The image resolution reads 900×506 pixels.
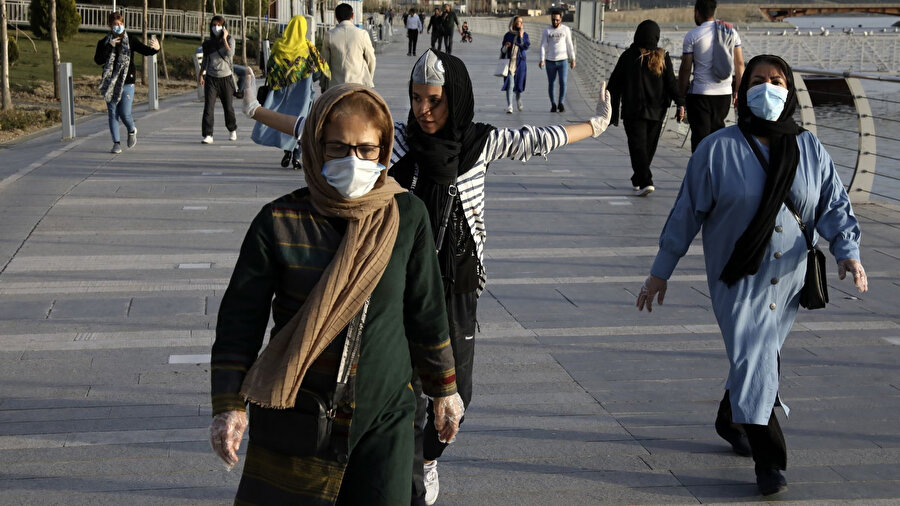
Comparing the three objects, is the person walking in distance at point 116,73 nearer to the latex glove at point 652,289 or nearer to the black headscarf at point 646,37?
the black headscarf at point 646,37

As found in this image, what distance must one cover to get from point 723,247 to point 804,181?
39 cm

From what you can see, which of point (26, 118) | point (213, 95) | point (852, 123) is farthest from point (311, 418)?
point (852, 123)

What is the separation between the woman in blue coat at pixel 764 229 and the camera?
436 centimetres

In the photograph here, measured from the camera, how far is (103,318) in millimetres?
6805

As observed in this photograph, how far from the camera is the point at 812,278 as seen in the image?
4.43 m

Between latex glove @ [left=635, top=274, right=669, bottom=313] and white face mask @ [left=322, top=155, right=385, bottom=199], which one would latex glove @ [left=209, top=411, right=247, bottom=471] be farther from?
latex glove @ [left=635, top=274, right=669, bottom=313]

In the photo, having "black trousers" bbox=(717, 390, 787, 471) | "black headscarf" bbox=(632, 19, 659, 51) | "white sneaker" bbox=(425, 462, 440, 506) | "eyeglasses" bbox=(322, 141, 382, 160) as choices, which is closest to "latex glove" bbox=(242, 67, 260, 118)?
"white sneaker" bbox=(425, 462, 440, 506)

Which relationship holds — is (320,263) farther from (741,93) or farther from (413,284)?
(741,93)

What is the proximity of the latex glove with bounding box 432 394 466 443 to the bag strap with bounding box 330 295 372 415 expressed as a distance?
427mm

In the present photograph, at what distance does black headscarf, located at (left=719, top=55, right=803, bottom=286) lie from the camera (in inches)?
171

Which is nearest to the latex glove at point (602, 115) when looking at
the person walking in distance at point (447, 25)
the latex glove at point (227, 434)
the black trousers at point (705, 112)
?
the latex glove at point (227, 434)

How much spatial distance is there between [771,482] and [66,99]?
12615mm

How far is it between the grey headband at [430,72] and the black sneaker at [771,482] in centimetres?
191

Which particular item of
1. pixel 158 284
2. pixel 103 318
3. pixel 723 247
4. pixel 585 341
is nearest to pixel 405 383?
pixel 723 247
